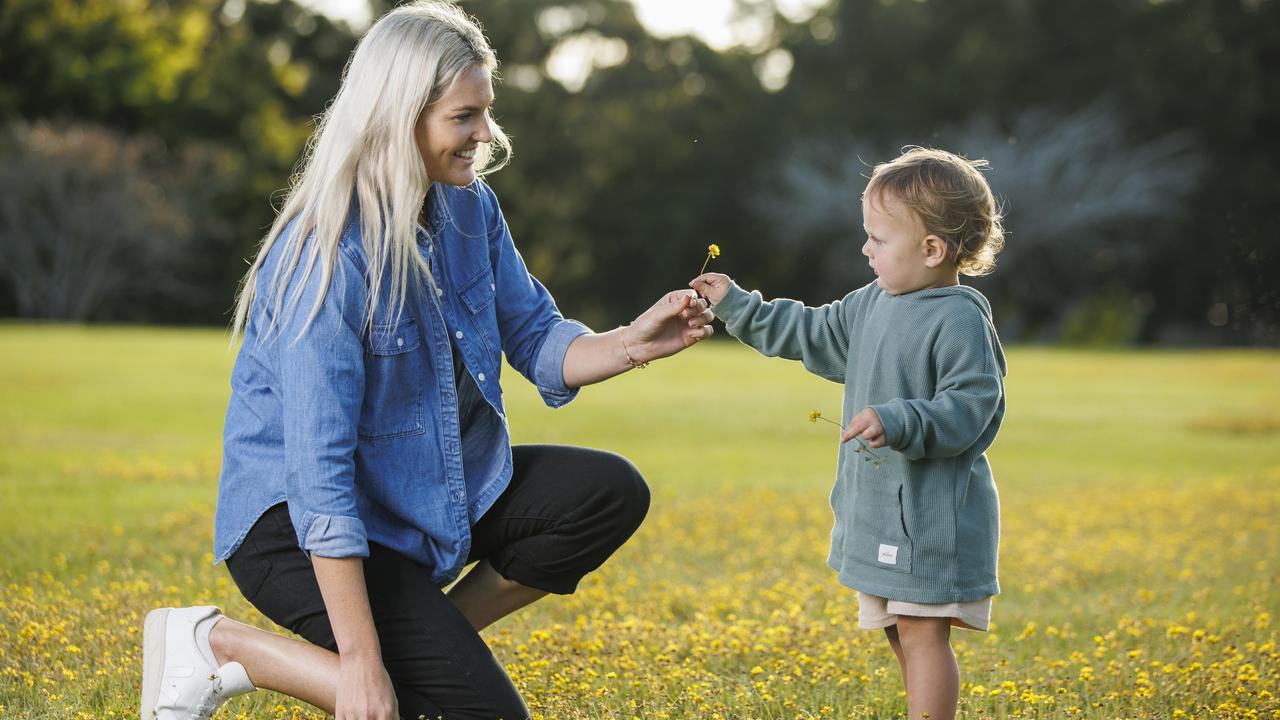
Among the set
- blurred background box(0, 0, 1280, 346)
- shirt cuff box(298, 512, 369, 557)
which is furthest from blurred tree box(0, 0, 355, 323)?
shirt cuff box(298, 512, 369, 557)

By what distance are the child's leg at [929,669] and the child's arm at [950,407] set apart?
45 centimetres

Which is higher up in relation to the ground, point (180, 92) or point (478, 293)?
point (180, 92)

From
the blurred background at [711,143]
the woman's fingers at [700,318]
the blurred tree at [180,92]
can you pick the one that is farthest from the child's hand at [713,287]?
the blurred tree at [180,92]

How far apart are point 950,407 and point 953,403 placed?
24mm

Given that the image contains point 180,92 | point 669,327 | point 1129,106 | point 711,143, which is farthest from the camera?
point 711,143

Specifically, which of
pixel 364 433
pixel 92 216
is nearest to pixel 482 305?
pixel 364 433

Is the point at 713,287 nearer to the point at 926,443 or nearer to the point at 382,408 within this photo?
the point at 926,443

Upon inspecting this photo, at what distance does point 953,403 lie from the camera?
3.19m

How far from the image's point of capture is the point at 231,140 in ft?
122

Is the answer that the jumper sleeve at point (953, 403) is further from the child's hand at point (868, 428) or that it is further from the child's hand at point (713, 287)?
the child's hand at point (713, 287)

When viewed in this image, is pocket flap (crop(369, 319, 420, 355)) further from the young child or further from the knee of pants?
the young child

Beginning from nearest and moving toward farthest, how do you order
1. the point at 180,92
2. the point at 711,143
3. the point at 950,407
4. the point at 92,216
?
the point at 950,407 < the point at 92,216 < the point at 180,92 < the point at 711,143

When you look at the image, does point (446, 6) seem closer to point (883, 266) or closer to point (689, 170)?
point (883, 266)

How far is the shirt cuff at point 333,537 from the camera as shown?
307 cm
